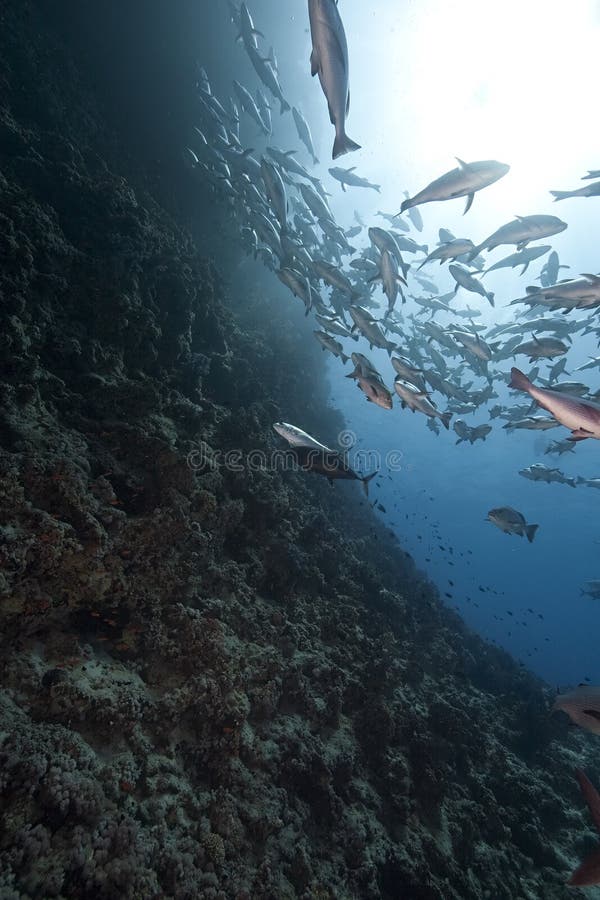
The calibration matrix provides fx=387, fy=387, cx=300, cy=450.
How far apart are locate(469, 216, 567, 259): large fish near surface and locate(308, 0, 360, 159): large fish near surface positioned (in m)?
4.66

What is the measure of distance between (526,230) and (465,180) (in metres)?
2.16

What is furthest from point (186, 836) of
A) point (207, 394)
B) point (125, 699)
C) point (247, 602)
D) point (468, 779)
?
point (207, 394)

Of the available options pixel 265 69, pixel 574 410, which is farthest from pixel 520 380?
pixel 265 69

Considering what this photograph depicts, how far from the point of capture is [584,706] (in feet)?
13.4

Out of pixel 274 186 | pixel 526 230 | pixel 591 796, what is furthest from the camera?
pixel 274 186

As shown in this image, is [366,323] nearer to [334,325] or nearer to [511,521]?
[334,325]

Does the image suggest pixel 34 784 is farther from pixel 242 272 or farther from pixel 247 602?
pixel 242 272

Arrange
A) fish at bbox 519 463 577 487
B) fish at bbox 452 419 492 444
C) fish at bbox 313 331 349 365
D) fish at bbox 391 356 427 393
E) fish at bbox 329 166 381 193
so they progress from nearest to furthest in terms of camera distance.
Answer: fish at bbox 391 356 427 393 → fish at bbox 313 331 349 365 → fish at bbox 452 419 492 444 → fish at bbox 519 463 577 487 → fish at bbox 329 166 381 193

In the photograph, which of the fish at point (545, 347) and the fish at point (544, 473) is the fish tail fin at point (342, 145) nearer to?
the fish at point (545, 347)

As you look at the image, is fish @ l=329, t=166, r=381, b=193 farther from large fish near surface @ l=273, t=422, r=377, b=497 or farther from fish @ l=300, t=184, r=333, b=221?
large fish near surface @ l=273, t=422, r=377, b=497

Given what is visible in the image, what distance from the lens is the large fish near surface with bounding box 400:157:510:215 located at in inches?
185

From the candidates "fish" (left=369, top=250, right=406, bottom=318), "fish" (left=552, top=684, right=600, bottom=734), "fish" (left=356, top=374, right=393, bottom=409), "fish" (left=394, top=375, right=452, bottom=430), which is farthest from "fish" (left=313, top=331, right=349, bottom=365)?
"fish" (left=552, top=684, right=600, bottom=734)

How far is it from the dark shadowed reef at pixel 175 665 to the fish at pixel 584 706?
2621mm

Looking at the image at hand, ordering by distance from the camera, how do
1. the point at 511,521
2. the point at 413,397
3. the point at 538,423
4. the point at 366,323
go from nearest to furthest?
1. the point at 413,397
2. the point at 538,423
3. the point at 511,521
4. the point at 366,323
